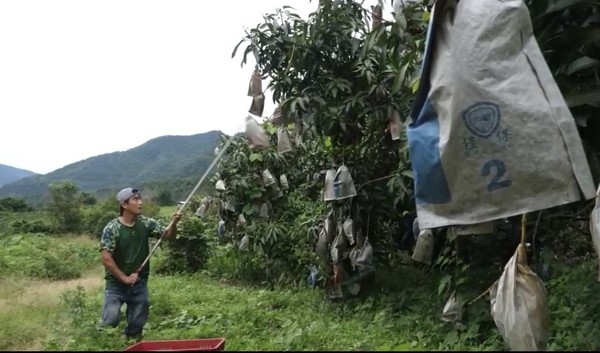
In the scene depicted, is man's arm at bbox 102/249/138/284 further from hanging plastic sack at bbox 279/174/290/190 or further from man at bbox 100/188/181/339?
hanging plastic sack at bbox 279/174/290/190

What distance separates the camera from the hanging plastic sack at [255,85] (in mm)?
5586

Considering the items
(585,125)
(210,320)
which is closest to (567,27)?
(585,125)

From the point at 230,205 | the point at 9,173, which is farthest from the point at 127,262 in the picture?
the point at 9,173

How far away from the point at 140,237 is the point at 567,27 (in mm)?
3268

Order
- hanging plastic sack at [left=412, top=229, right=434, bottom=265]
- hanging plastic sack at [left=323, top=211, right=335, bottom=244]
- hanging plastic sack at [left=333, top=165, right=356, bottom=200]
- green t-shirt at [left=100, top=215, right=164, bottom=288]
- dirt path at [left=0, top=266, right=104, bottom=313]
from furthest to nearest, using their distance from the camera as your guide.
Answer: dirt path at [left=0, top=266, right=104, bottom=313], hanging plastic sack at [left=323, top=211, right=335, bottom=244], hanging plastic sack at [left=333, top=165, right=356, bottom=200], green t-shirt at [left=100, top=215, right=164, bottom=288], hanging plastic sack at [left=412, top=229, right=434, bottom=265]

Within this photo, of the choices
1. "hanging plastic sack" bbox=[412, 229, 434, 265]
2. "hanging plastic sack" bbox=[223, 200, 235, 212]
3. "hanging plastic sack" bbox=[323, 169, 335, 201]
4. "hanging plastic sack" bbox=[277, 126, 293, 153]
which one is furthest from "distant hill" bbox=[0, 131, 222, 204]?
"hanging plastic sack" bbox=[412, 229, 434, 265]

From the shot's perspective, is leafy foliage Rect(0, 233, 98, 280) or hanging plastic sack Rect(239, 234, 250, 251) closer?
hanging plastic sack Rect(239, 234, 250, 251)

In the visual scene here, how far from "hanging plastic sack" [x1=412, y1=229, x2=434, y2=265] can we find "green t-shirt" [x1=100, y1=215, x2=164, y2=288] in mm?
2080

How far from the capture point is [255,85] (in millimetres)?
5605

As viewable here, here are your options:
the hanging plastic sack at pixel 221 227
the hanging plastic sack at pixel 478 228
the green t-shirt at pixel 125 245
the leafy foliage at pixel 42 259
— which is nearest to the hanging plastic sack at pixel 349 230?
the green t-shirt at pixel 125 245

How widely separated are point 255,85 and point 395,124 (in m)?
1.41

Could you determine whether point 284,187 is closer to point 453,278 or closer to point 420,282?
point 420,282

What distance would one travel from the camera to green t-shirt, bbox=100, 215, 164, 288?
4.38m

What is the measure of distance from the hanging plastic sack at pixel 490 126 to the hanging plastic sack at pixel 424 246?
158 cm
